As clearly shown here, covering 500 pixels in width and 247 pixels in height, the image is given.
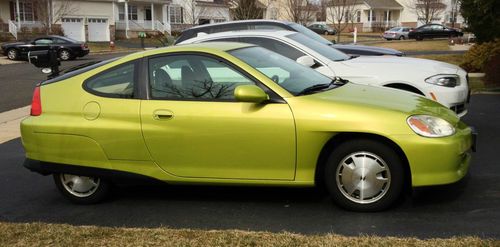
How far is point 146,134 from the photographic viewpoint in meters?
4.95

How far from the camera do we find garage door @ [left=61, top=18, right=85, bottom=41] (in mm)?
46094

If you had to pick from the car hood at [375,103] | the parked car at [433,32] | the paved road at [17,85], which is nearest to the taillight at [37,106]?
the car hood at [375,103]

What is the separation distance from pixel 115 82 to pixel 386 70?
12.3 feet

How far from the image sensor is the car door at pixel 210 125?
4.73 m

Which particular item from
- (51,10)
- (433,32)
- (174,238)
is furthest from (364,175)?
(433,32)

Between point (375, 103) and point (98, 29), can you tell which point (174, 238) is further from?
point (98, 29)

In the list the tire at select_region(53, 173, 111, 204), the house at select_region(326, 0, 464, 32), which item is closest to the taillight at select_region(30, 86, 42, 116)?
the tire at select_region(53, 173, 111, 204)

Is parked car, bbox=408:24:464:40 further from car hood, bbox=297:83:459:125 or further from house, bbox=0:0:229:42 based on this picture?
car hood, bbox=297:83:459:125

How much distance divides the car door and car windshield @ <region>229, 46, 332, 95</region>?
0.26m

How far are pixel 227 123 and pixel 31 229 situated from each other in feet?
6.06

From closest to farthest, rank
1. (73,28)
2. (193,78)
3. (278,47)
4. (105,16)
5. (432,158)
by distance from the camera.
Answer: (432,158), (193,78), (278,47), (73,28), (105,16)

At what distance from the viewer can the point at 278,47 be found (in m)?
8.06

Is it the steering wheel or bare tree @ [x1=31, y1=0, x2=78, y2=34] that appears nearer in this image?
the steering wheel

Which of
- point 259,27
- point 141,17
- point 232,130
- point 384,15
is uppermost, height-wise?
point 384,15
